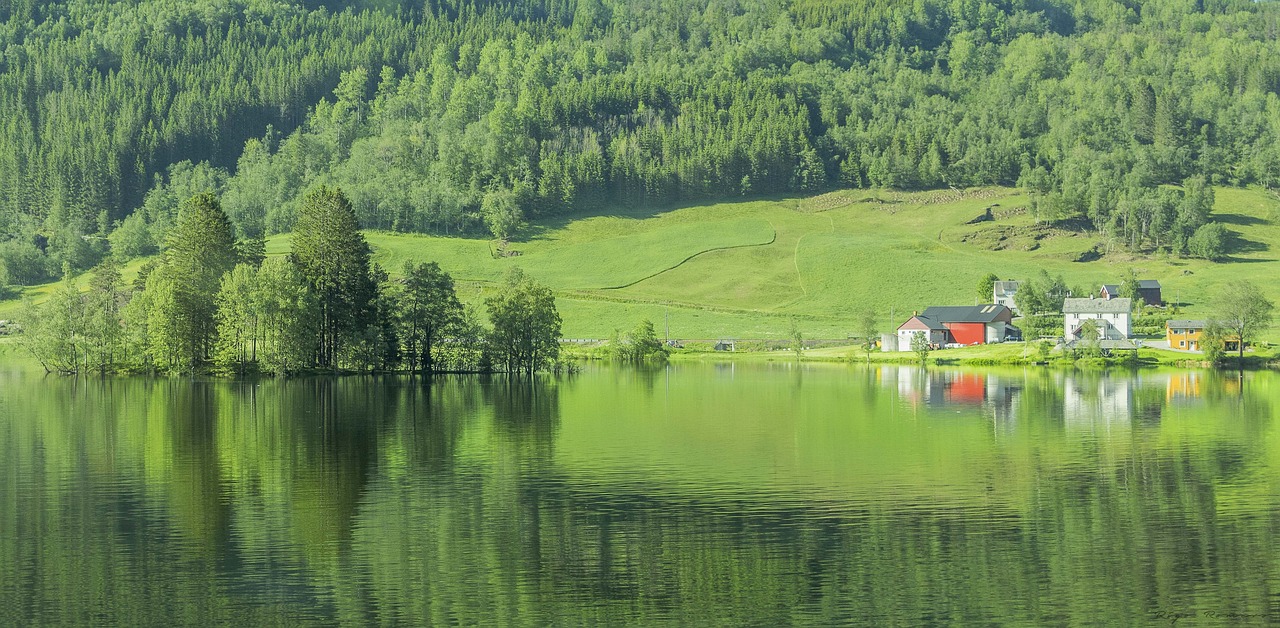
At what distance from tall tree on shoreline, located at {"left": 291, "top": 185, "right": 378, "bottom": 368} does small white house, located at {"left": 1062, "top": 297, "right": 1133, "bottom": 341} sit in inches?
2927

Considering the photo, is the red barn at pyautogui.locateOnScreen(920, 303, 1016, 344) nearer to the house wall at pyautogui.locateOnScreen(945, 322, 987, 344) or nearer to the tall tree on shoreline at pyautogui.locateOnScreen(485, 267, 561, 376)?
the house wall at pyautogui.locateOnScreen(945, 322, 987, 344)

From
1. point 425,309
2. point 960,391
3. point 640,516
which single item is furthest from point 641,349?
point 640,516

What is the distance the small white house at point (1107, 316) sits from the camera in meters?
138

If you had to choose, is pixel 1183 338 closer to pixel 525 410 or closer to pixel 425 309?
pixel 425 309

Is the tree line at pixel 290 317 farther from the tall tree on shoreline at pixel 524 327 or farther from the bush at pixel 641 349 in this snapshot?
the bush at pixel 641 349

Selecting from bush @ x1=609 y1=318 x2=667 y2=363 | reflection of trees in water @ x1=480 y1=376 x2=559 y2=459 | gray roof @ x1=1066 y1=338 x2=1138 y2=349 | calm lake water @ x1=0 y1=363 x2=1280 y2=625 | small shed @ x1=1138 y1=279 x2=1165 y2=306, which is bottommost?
calm lake water @ x1=0 y1=363 x2=1280 y2=625

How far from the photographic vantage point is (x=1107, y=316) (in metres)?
140

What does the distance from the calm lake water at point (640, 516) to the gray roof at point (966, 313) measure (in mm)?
73067

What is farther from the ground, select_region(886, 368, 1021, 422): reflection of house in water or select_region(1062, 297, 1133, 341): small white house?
select_region(1062, 297, 1133, 341): small white house

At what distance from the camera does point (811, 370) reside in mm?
121812

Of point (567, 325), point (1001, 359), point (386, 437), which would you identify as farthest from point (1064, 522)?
point (567, 325)

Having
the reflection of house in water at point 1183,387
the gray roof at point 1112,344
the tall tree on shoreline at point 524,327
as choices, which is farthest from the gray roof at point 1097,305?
the tall tree on shoreline at point 524,327

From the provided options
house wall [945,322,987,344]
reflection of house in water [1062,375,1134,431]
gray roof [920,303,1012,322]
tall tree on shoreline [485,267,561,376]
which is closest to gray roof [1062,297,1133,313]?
gray roof [920,303,1012,322]

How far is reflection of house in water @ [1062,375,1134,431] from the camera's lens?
68562 millimetres
